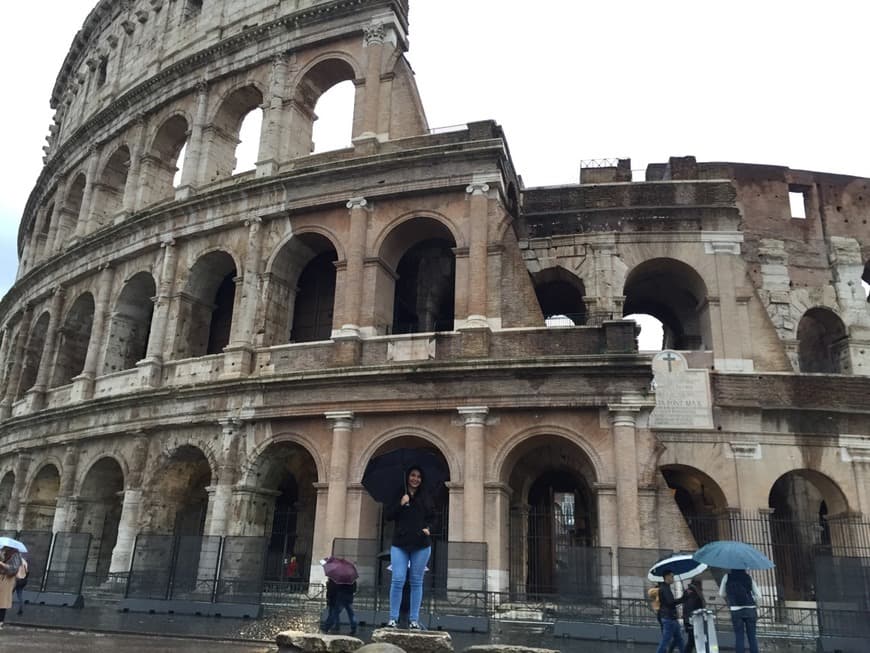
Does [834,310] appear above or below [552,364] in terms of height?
above

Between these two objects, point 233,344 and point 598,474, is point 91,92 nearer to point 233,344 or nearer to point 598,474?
point 233,344

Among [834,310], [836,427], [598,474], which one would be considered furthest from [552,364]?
[834,310]

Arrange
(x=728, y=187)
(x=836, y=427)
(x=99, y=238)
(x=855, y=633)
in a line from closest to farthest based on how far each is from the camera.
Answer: (x=855, y=633)
(x=836, y=427)
(x=728, y=187)
(x=99, y=238)

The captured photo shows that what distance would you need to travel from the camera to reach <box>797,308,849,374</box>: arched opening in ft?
58.0

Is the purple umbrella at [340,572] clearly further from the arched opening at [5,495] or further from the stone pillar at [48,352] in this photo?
the arched opening at [5,495]

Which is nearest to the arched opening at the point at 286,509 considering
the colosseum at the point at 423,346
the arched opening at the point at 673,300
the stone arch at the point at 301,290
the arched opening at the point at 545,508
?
the colosseum at the point at 423,346

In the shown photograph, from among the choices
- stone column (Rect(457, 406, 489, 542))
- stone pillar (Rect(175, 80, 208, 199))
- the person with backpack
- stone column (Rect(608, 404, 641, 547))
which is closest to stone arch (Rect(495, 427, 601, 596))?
stone column (Rect(457, 406, 489, 542))

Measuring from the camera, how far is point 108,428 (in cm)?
1702

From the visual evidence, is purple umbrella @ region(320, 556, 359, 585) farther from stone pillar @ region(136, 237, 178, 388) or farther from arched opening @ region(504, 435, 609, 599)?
stone pillar @ region(136, 237, 178, 388)

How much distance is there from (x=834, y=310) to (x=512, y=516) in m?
10.1

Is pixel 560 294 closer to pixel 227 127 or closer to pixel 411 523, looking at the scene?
pixel 227 127

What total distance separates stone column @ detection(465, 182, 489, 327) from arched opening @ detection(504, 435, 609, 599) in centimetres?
268

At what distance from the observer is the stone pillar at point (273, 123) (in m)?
17.1

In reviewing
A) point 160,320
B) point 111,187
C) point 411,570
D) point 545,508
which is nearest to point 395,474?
point 411,570
